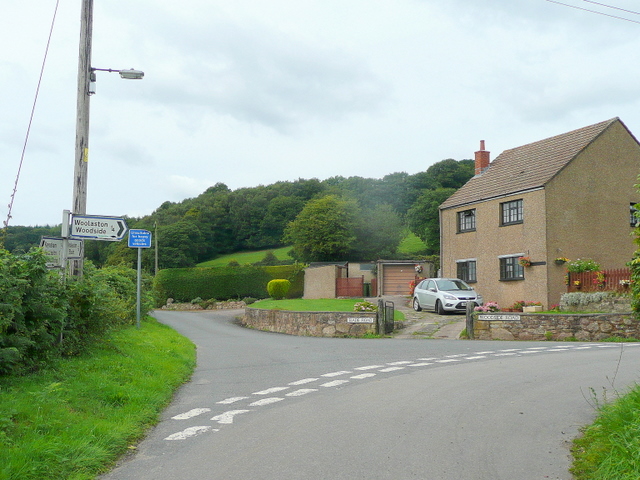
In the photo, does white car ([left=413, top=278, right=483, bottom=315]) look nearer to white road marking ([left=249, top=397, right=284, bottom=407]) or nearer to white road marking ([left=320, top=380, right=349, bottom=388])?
white road marking ([left=320, top=380, right=349, bottom=388])

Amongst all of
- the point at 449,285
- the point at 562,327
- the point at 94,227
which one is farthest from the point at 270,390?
the point at 449,285

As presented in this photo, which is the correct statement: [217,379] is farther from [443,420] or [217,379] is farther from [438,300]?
[438,300]

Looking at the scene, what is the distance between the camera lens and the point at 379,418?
7570mm

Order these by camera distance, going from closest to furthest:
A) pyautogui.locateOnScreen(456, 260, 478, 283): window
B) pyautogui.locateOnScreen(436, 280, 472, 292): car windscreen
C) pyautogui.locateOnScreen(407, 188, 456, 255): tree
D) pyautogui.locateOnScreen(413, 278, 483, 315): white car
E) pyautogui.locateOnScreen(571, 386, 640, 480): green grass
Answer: pyautogui.locateOnScreen(571, 386, 640, 480): green grass → pyautogui.locateOnScreen(413, 278, 483, 315): white car → pyautogui.locateOnScreen(436, 280, 472, 292): car windscreen → pyautogui.locateOnScreen(456, 260, 478, 283): window → pyautogui.locateOnScreen(407, 188, 456, 255): tree

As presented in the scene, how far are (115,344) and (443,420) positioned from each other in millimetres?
7122

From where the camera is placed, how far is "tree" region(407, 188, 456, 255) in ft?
222

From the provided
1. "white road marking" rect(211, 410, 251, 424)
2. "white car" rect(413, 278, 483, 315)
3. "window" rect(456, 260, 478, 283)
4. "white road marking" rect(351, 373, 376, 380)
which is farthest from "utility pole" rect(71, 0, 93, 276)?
"window" rect(456, 260, 478, 283)

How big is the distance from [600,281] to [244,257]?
6574cm

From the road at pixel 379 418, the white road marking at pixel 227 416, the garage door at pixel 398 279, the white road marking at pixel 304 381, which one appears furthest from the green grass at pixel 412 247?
the white road marking at pixel 227 416

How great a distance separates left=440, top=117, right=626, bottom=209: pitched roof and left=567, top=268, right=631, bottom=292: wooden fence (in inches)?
186

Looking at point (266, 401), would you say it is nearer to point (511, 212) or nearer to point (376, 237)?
point (511, 212)

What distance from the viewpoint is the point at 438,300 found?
27109mm

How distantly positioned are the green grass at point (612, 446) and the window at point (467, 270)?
27.1 metres

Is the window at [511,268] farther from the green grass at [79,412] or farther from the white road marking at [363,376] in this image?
the green grass at [79,412]
